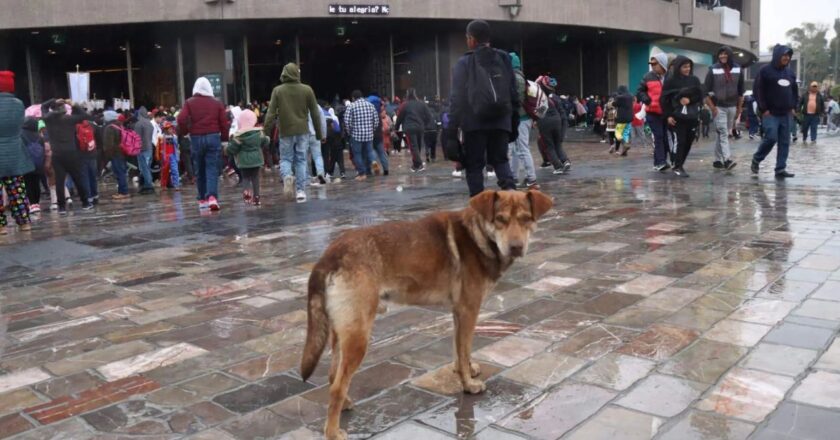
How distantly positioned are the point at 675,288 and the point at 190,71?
26160 mm

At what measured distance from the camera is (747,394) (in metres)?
3.52

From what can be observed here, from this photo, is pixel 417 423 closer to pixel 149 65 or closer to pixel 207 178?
pixel 207 178

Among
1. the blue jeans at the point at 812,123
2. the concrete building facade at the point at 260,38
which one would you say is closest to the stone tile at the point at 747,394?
the blue jeans at the point at 812,123

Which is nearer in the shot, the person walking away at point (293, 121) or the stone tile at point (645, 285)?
the stone tile at point (645, 285)

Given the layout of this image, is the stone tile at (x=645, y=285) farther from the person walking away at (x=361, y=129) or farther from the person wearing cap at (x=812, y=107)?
the person wearing cap at (x=812, y=107)

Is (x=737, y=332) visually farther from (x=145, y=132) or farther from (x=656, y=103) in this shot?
(x=145, y=132)

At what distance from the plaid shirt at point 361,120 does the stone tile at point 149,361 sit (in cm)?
1085

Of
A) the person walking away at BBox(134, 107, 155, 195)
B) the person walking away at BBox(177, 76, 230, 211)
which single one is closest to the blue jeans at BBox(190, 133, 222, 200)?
the person walking away at BBox(177, 76, 230, 211)

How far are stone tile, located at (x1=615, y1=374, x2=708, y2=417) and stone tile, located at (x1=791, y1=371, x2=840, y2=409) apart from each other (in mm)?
427

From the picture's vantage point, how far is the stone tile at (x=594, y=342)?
13.8ft

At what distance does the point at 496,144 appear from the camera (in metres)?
7.73

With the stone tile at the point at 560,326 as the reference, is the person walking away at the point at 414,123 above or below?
above

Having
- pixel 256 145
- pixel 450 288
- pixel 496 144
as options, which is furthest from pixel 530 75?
pixel 450 288

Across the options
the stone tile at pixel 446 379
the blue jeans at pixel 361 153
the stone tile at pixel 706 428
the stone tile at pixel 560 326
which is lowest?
the stone tile at pixel 706 428
